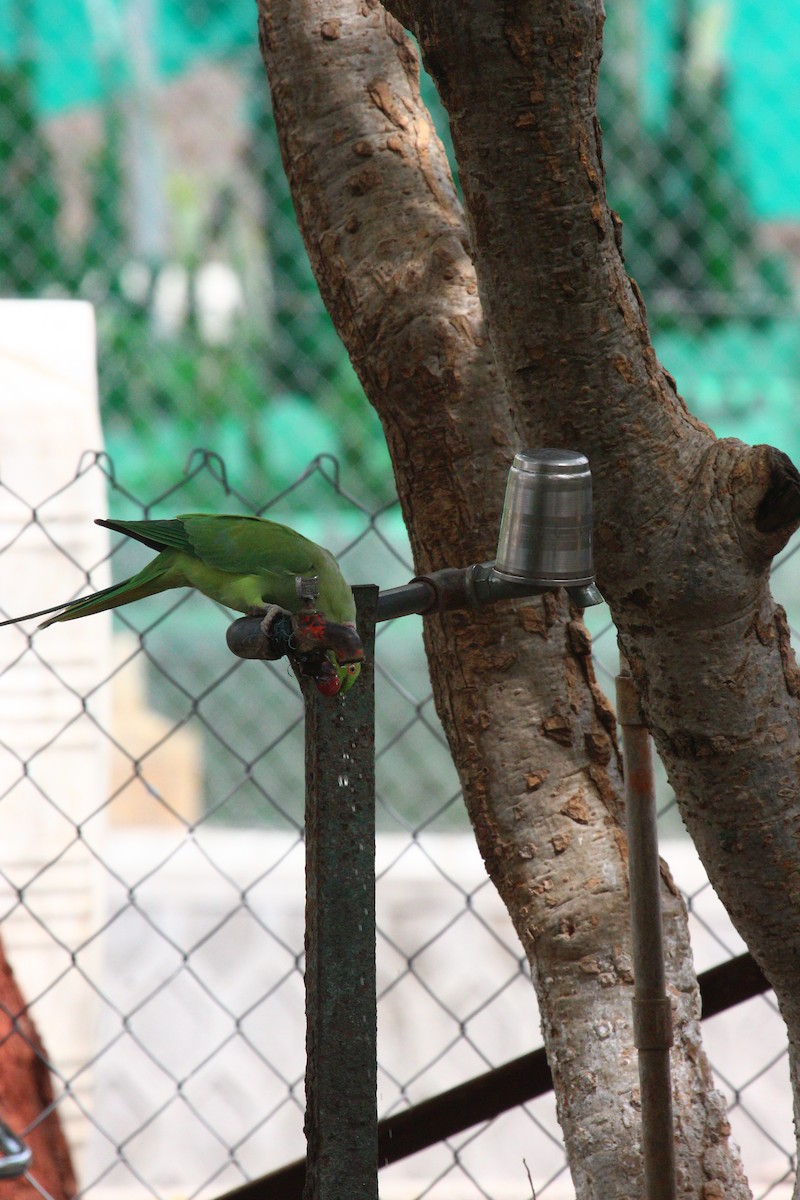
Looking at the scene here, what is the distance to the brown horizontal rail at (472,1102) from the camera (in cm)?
94

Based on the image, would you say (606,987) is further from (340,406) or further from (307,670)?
(340,406)

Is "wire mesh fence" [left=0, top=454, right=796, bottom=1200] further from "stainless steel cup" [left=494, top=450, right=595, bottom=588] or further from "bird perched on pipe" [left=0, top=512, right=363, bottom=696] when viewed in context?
"stainless steel cup" [left=494, top=450, right=595, bottom=588]

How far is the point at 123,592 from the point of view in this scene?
90cm

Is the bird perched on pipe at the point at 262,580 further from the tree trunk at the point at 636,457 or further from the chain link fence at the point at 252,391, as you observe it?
the chain link fence at the point at 252,391

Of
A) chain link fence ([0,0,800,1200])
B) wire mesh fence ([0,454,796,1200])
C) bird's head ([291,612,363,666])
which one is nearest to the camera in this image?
bird's head ([291,612,363,666])

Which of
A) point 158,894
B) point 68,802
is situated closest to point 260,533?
point 68,802

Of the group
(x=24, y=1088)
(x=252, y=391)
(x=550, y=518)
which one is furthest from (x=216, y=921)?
(x=550, y=518)

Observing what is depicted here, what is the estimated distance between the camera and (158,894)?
11.0 feet

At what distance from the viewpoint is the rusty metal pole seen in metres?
0.73

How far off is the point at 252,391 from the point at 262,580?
4.35 m

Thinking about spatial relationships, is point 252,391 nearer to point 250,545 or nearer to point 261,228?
point 261,228

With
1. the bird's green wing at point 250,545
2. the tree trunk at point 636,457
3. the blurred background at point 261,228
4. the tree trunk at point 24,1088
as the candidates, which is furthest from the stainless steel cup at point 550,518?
the blurred background at point 261,228

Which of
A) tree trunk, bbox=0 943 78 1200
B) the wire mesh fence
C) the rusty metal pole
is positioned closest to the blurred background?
the wire mesh fence

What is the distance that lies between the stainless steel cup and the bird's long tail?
386mm
